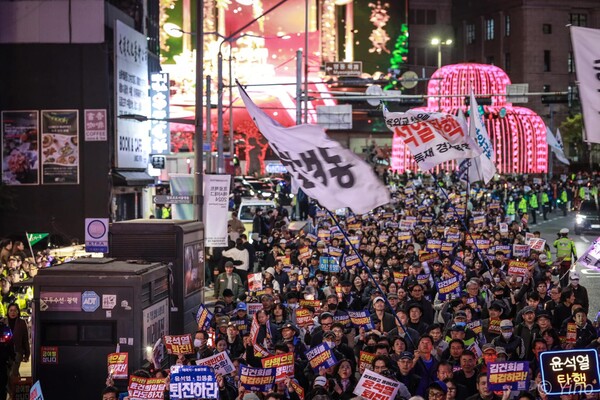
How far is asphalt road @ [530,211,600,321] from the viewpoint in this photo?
22622 millimetres

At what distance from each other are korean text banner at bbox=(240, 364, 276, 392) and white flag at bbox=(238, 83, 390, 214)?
1.95 metres

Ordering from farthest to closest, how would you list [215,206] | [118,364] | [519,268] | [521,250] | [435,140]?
[521,250], [215,206], [435,140], [519,268], [118,364]

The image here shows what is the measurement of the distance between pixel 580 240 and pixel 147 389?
29154 millimetres

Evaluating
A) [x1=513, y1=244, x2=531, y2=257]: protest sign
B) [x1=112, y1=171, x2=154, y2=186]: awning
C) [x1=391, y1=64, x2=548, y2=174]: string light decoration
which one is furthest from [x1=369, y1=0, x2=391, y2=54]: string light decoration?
[x1=513, y1=244, x2=531, y2=257]: protest sign

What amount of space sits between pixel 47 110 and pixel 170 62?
1765 inches

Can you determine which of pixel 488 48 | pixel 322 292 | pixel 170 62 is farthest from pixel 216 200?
pixel 488 48

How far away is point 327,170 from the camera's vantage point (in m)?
11.5

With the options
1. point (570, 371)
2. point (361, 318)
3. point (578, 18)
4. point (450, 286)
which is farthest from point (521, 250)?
point (578, 18)

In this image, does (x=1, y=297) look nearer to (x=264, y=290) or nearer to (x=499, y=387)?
(x=264, y=290)

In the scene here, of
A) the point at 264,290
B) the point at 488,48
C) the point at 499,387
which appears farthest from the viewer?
the point at 488,48

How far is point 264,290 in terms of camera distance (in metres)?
16.1

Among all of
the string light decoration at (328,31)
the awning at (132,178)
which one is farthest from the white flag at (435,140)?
the string light decoration at (328,31)

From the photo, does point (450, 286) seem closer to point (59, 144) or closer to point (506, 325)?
point (506, 325)

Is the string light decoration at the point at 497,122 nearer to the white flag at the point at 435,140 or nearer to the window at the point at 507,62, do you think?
the white flag at the point at 435,140
